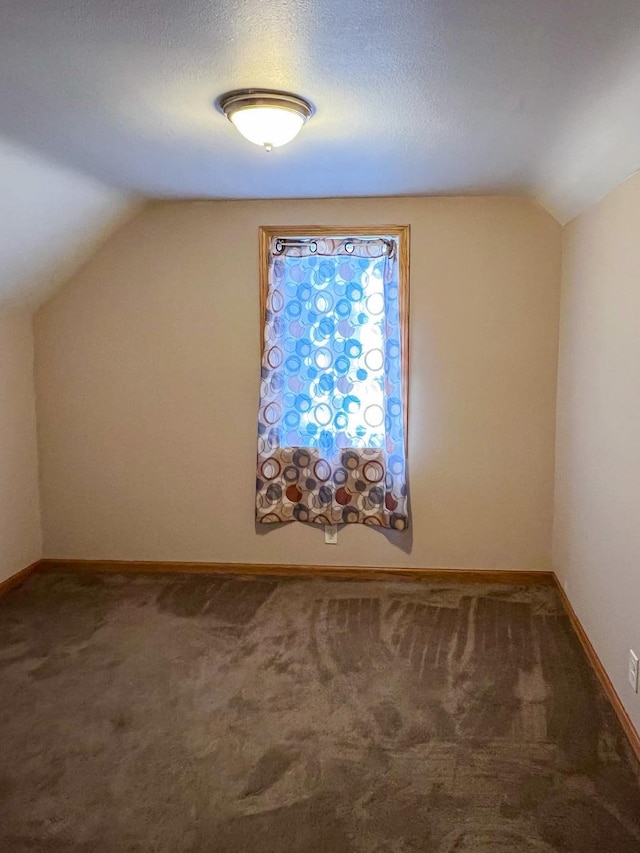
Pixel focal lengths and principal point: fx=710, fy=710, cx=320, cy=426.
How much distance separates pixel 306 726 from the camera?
Answer: 2695mm

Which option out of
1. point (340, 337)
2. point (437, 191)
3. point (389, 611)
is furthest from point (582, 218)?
point (389, 611)

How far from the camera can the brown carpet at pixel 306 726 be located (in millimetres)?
2152

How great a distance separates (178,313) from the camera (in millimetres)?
4168

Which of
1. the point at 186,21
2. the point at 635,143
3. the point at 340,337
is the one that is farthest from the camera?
the point at 340,337

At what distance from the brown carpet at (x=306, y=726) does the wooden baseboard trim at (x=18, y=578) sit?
92 millimetres

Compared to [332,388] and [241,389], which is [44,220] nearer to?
[241,389]

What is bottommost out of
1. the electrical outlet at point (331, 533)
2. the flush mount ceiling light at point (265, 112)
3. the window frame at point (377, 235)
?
the electrical outlet at point (331, 533)

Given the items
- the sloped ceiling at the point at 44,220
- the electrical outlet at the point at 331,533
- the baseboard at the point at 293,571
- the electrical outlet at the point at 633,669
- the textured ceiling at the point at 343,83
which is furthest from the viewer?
the electrical outlet at the point at 331,533

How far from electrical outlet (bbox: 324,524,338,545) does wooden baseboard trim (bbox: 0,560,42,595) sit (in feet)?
5.88

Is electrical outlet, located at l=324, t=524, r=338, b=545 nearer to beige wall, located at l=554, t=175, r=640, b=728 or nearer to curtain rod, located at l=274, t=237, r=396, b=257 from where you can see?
beige wall, located at l=554, t=175, r=640, b=728

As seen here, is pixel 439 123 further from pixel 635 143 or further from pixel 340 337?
pixel 340 337

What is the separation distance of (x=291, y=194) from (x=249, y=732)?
2.71 meters

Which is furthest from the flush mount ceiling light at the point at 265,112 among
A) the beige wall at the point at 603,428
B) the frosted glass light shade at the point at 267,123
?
the beige wall at the point at 603,428

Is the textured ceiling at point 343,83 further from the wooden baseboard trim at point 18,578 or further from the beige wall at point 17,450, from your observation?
the wooden baseboard trim at point 18,578
